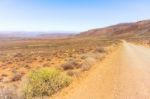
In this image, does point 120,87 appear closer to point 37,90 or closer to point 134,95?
point 134,95

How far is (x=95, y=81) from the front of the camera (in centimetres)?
1187

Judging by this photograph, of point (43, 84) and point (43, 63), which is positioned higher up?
point (43, 84)

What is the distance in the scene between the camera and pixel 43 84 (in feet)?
31.1

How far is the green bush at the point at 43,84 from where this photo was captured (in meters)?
8.86

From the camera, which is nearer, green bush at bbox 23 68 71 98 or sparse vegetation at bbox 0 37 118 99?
green bush at bbox 23 68 71 98

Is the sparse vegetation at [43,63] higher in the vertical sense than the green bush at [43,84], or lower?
lower

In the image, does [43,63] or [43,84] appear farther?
[43,63]

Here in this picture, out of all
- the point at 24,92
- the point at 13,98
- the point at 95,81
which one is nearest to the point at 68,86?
the point at 95,81

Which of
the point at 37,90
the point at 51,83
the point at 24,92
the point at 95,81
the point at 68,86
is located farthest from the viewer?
the point at 95,81

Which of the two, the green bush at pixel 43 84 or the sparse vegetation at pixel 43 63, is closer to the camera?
the green bush at pixel 43 84

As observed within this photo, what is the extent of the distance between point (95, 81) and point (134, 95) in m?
3.43

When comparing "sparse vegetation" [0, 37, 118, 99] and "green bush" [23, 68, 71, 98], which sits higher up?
"green bush" [23, 68, 71, 98]

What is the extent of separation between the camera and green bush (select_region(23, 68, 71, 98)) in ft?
29.1

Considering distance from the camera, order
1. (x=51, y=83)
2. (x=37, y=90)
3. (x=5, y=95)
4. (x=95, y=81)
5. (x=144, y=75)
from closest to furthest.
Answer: (x=5, y=95), (x=37, y=90), (x=51, y=83), (x=95, y=81), (x=144, y=75)
